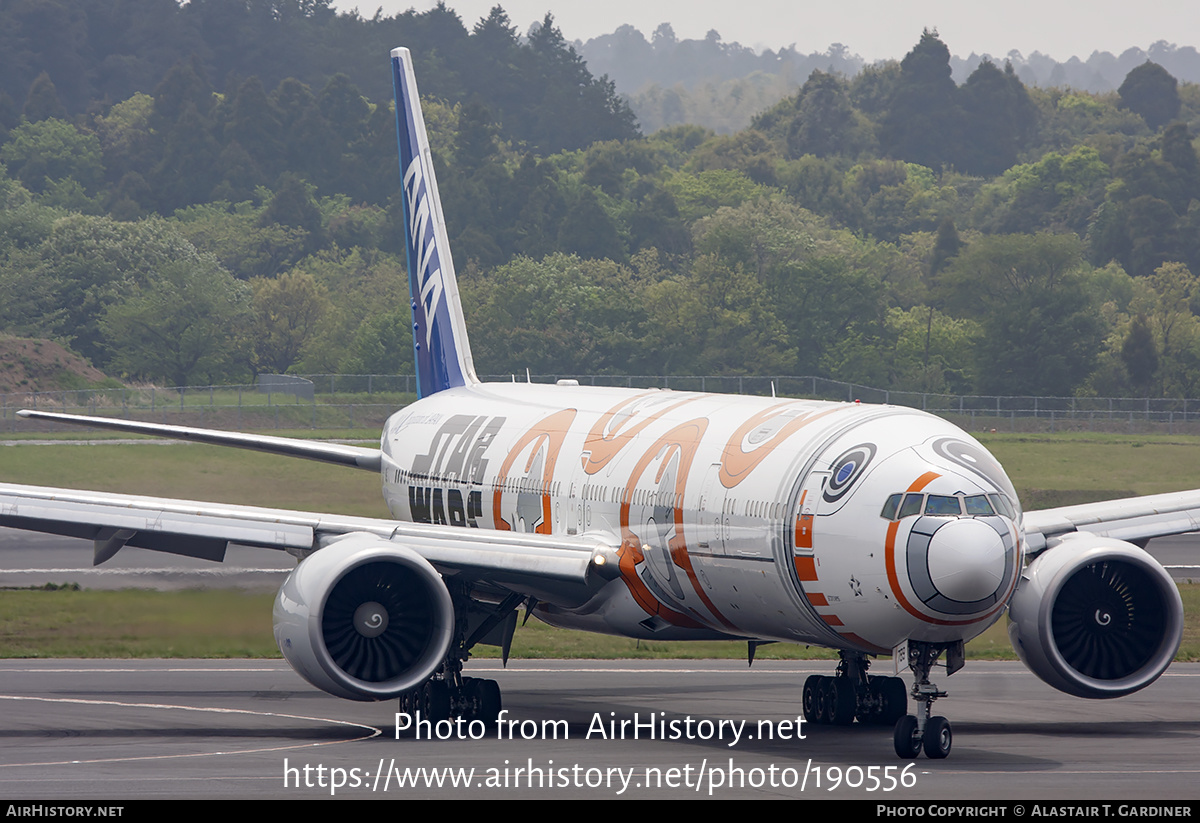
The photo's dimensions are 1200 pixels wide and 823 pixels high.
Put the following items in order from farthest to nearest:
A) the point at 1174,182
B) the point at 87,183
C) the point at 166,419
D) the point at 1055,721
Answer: the point at 87,183
the point at 1174,182
the point at 166,419
the point at 1055,721

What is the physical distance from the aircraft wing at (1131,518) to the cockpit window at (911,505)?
216 inches

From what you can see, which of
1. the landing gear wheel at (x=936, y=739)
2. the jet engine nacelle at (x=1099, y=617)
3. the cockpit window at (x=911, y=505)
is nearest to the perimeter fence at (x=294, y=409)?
the jet engine nacelle at (x=1099, y=617)

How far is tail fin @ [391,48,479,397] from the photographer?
1388 inches

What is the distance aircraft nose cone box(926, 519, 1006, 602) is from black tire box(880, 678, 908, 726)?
632 cm

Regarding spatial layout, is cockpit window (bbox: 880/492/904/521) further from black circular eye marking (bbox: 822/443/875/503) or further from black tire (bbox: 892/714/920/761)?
black tire (bbox: 892/714/920/761)

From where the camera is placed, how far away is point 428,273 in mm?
35500

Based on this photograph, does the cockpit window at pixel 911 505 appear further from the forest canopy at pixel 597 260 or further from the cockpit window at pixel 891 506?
the forest canopy at pixel 597 260

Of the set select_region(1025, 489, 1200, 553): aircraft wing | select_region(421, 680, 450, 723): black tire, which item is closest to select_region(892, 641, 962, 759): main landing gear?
select_region(1025, 489, 1200, 553): aircraft wing

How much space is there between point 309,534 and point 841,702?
27.4 feet

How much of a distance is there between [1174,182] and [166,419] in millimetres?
107036

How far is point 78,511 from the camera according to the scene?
24.6m

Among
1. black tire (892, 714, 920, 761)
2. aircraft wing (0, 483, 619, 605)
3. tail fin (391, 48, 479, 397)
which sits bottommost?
black tire (892, 714, 920, 761)
